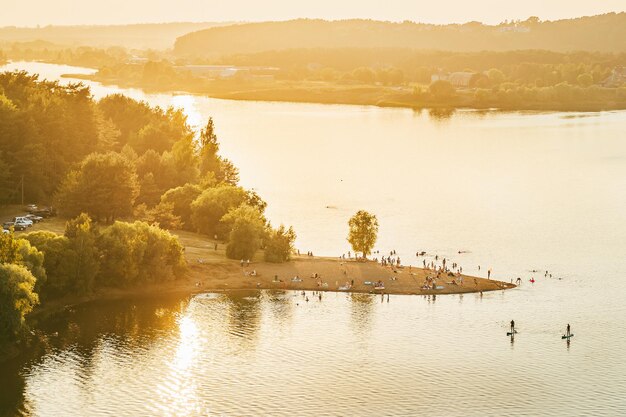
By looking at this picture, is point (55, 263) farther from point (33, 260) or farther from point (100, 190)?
point (100, 190)

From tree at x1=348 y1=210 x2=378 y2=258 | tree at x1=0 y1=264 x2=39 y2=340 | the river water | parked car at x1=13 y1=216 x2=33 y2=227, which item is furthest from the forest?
tree at x1=348 y1=210 x2=378 y2=258

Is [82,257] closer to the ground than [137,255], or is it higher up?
higher up

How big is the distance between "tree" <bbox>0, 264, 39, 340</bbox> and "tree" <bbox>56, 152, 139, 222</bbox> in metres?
26.2

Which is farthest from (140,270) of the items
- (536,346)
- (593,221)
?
(593,221)

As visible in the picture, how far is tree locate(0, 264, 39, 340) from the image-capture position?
61.3 m

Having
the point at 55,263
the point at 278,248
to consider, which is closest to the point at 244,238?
the point at 278,248

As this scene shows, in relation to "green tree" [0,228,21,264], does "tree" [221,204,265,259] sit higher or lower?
lower

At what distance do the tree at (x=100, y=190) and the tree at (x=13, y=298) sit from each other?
26213 mm

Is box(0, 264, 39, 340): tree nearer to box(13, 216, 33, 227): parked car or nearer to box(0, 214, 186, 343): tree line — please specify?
box(0, 214, 186, 343): tree line

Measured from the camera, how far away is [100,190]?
294ft

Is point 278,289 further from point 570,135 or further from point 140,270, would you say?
point 570,135

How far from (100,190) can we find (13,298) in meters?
29.1

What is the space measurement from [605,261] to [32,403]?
173 feet

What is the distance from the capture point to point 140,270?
255ft
